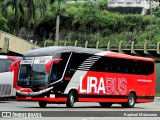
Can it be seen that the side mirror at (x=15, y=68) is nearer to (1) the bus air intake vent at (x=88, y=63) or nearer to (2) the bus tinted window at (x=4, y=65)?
(2) the bus tinted window at (x=4, y=65)

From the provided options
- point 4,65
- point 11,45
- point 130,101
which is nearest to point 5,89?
point 4,65

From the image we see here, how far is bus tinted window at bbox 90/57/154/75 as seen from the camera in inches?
1097

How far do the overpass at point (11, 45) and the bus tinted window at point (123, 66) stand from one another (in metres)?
15.6

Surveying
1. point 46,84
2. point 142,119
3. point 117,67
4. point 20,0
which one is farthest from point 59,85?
point 20,0

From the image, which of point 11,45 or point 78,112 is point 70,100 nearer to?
point 78,112

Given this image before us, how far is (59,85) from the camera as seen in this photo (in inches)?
1003

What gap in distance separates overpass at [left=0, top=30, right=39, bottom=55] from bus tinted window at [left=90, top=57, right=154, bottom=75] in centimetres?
1556

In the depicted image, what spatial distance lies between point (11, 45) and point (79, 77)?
723 inches

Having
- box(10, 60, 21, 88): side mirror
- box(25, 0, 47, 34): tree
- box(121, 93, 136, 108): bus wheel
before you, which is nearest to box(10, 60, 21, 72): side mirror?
box(10, 60, 21, 88): side mirror

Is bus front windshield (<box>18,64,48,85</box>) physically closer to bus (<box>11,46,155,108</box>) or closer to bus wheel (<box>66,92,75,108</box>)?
bus (<box>11,46,155,108</box>)

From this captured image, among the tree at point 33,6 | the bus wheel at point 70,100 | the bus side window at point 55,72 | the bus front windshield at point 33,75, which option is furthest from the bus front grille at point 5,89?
the tree at point 33,6

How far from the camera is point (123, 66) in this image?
29.3m

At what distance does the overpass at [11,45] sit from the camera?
4262cm

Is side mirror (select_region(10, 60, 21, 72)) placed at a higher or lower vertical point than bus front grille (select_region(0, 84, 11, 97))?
higher
